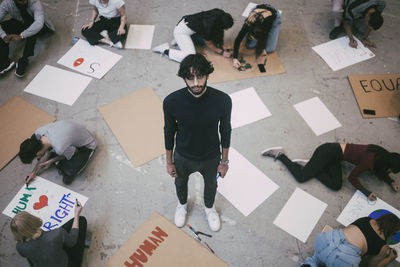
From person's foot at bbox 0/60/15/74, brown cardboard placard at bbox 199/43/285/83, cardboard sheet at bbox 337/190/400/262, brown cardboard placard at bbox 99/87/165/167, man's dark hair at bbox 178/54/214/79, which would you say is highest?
man's dark hair at bbox 178/54/214/79

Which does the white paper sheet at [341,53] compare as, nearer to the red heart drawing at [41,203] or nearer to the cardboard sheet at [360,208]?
the cardboard sheet at [360,208]

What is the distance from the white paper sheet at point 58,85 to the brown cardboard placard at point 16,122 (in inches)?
7.4

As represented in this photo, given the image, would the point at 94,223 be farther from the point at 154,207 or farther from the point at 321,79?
the point at 321,79

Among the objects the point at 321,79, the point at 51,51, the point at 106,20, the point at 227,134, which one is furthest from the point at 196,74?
the point at 51,51

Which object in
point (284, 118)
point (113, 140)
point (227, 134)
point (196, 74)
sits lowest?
point (113, 140)

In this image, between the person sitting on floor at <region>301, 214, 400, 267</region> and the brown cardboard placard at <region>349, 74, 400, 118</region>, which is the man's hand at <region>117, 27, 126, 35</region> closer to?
the brown cardboard placard at <region>349, 74, 400, 118</region>

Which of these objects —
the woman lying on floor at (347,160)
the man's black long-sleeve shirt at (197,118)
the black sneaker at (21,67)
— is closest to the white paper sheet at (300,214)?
the woman lying on floor at (347,160)

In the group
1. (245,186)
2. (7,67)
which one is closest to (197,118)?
(245,186)

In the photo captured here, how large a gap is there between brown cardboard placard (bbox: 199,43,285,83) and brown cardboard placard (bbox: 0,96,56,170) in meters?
1.78

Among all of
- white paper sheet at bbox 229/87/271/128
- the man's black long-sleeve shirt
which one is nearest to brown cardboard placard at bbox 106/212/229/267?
the man's black long-sleeve shirt

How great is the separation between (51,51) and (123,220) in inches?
87.7

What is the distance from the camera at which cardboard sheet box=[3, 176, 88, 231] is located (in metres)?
2.15

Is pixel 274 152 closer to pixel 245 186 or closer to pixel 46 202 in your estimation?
pixel 245 186

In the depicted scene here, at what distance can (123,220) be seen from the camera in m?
2.16
